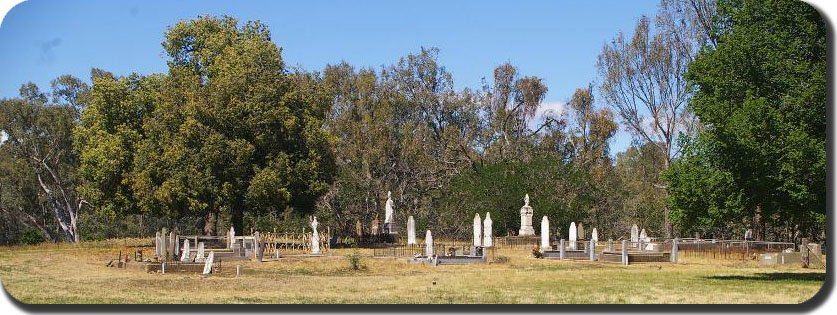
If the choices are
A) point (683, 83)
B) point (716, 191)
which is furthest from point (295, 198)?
point (716, 191)

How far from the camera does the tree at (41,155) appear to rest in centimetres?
Answer: 7469

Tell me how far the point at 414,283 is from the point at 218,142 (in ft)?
79.8

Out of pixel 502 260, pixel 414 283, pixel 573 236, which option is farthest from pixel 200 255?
pixel 573 236

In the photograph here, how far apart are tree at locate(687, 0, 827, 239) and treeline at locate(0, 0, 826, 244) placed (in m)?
0.06

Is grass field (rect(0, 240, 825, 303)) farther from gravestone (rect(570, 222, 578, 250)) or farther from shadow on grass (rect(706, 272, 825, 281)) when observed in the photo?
gravestone (rect(570, 222, 578, 250))

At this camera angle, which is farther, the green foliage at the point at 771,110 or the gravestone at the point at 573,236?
the gravestone at the point at 573,236

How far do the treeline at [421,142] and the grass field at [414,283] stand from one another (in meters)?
2.62

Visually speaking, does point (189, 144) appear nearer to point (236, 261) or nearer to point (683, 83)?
point (236, 261)

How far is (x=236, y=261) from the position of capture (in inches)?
1540

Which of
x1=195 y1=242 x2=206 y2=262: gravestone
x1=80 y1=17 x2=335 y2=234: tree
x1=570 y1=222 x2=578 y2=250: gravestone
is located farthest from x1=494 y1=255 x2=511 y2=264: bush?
x1=80 y1=17 x2=335 y2=234: tree

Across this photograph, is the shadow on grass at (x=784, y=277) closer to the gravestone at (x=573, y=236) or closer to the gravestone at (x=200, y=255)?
the gravestone at (x=573, y=236)

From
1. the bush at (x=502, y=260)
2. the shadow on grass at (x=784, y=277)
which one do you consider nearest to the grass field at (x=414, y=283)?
the shadow on grass at (x=784, y=277)

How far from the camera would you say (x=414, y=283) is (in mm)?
28547

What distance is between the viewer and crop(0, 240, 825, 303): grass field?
76.6 feet
